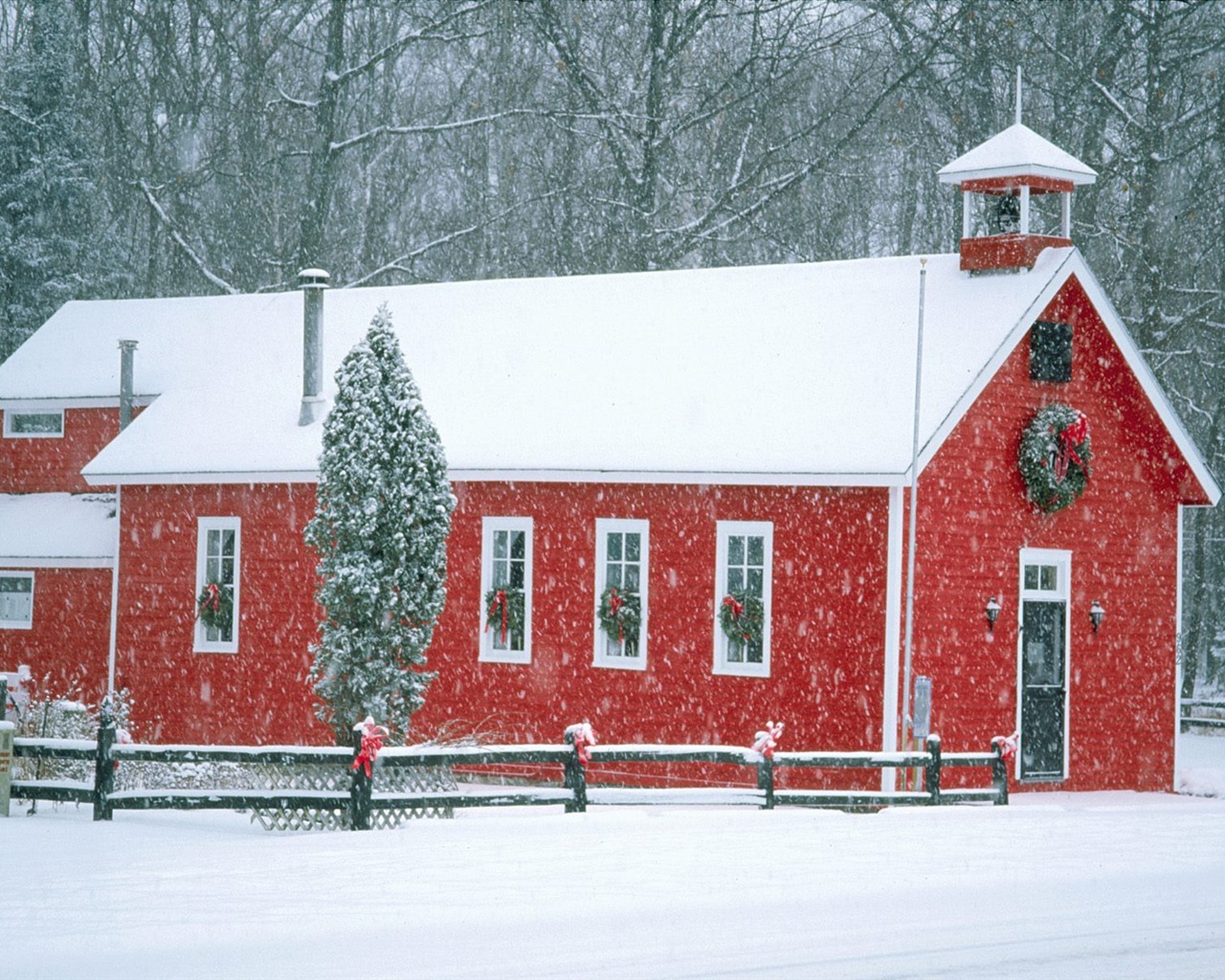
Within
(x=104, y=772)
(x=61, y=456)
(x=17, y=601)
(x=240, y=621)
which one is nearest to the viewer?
(x=104, y=772)

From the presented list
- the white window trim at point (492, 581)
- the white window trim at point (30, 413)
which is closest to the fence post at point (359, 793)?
the white window trim at point (492, 581)

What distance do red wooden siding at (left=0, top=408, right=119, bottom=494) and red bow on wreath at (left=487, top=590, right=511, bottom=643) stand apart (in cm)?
791

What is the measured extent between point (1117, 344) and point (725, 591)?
5.39 m

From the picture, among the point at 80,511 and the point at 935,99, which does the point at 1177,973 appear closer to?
the point at 80,511

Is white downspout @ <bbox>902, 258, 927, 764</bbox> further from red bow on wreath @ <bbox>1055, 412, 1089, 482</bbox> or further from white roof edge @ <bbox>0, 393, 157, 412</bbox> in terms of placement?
white roof edge @ <bbox>0, 393, 157, 412</bbox>

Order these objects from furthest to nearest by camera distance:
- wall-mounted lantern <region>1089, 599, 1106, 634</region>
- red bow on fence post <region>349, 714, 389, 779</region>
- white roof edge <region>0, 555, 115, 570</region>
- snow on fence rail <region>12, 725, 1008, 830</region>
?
white roof edge <region>0, 555, 115, 570</region>
wall-mounted lantern <region>1089, 599, 1106, 634</region>
snow on fence rail <region>12, 725, 1008, 830</region>
red bow on fence post <region>349, 714, 389, 779</region>

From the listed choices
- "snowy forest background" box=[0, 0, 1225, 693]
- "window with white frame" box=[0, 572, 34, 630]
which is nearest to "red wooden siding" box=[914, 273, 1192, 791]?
"snowy forest background" box=[0, 0, 1225, 693]

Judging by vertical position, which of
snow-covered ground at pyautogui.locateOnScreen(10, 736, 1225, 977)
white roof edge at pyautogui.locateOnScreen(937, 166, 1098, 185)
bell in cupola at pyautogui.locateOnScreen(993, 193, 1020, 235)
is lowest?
snow-covered ground at pyautogui.locateOnScreen(10, 736, 1225, 977)

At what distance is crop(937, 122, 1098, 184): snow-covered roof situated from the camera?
894 inches

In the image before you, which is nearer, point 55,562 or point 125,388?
point 55,562

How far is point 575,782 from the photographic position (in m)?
18.3

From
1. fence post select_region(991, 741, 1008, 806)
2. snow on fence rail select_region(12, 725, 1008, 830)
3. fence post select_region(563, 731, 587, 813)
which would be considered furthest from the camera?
fence post select_region(991, 741, 1008, 806)

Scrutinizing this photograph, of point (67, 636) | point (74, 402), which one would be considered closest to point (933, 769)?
point (67, 636)

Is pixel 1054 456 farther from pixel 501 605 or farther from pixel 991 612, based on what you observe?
pixel 501 605
